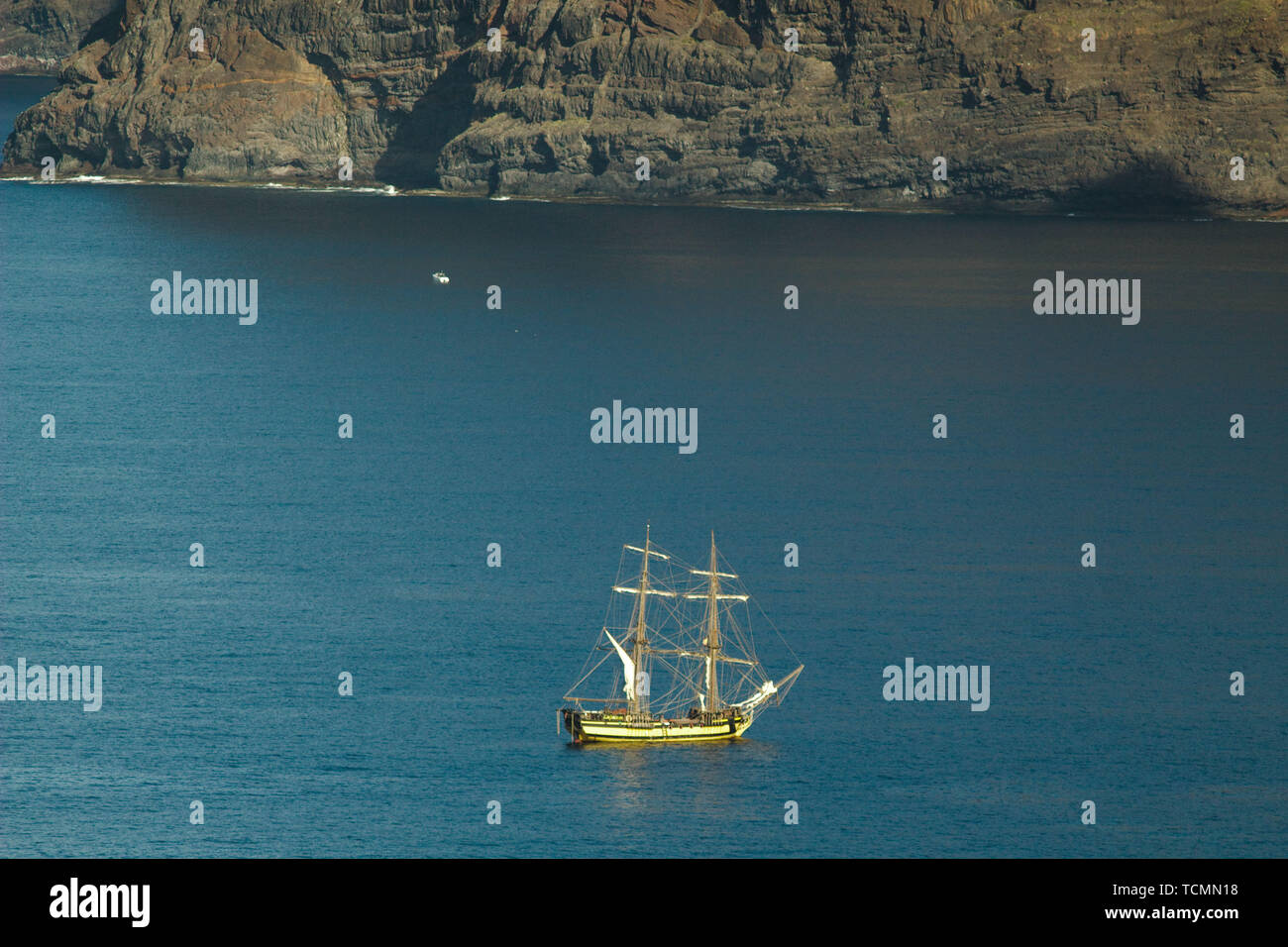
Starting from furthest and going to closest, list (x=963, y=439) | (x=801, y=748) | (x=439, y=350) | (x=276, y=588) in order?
(x=439, y=350)
(x=963, y=439)
(x=276, y=588)
(x=801, y=748)

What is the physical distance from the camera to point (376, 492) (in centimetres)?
13538

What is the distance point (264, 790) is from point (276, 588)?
29.8 meters

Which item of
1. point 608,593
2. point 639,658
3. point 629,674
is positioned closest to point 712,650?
point 639,658

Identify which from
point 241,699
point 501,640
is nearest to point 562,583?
point 501,640

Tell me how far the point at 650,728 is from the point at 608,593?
20958 mm

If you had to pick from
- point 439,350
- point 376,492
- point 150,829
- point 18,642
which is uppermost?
point 439,350

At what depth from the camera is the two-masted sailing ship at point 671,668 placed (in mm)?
90562

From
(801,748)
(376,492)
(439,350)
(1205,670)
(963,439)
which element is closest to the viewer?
(801,748)

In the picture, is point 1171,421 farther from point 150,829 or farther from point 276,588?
point 150,829

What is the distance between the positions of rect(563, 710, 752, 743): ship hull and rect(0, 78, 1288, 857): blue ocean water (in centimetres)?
75

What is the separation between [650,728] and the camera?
90.2 metres

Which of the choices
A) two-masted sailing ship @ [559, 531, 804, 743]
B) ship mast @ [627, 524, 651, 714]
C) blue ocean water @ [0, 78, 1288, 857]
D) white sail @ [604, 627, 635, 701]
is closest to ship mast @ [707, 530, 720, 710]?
two-masted sailing ship @ [559, 531, 804, 743]

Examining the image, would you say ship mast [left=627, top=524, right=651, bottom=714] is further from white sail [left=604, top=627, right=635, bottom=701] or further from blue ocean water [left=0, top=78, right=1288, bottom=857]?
blue ocean water [left=0, top=78, right=1288, bottom=857]

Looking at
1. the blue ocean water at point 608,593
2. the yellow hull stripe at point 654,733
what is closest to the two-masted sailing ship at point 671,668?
the yellow hull stripe at point 654,733
